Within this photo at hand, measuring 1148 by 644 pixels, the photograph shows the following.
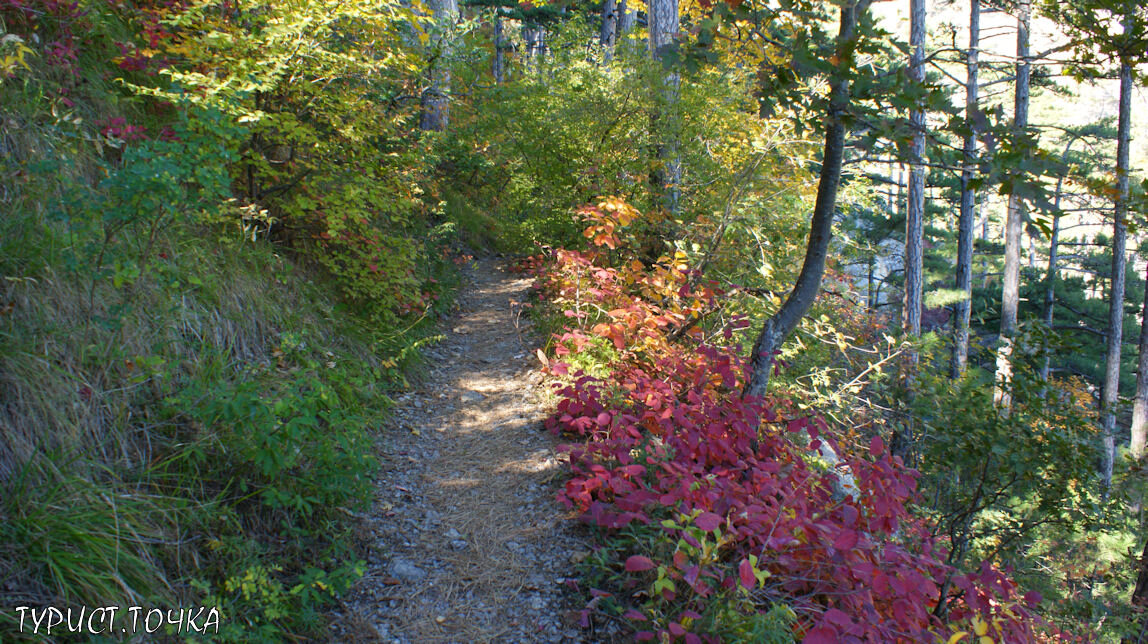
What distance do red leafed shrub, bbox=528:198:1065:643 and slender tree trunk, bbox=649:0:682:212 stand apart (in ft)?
9.00

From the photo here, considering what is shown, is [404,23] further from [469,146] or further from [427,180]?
[469,146]

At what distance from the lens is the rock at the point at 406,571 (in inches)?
123

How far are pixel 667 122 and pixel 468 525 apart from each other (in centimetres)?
465

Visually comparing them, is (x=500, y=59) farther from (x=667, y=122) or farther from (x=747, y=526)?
(x=747, y=526)

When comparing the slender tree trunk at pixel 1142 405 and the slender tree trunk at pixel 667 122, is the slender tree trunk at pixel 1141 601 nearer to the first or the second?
the slender tree trunk at pixel 667 122

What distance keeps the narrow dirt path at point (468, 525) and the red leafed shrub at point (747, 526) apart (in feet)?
1.09

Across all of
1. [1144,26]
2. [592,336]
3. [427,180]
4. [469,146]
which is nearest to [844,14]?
[1144,26]

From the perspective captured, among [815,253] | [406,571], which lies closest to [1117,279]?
[815,253]

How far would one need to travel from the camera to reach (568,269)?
5984 mm

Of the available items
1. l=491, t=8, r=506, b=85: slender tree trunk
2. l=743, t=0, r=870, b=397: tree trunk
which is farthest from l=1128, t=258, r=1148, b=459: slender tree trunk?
l=491, t=8, r=506, b=85: slender tree trunk

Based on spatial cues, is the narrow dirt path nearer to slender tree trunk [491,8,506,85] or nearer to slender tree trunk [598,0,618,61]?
slender tree trunk [598,0,618,61]

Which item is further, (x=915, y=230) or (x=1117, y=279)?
(x=1117, y=279)

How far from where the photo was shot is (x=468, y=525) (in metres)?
3.61

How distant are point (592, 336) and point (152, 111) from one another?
388 cm
